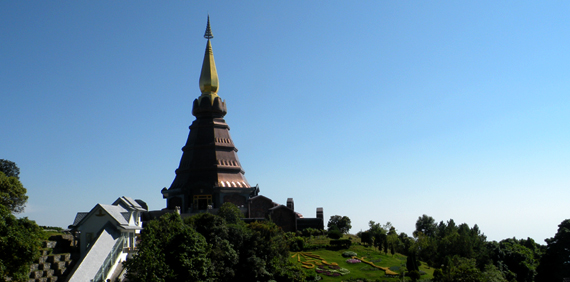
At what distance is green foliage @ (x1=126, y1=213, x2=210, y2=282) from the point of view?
23812 millimetres

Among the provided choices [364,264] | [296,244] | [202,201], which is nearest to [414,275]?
[364,264]

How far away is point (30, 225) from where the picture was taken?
23.2 metres

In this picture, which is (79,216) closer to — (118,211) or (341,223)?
(118,211)

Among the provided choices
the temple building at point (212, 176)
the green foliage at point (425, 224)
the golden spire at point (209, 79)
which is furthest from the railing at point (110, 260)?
the green foliage at point (425, 224)

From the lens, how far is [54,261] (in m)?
24.4

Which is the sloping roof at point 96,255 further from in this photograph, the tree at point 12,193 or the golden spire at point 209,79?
the golden spire at point 209,79

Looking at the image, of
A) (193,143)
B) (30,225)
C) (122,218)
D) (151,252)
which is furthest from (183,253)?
(193,143)

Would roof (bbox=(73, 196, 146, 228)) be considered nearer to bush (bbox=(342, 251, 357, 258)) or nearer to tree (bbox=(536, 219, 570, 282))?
bush (bbox=(342, 251, 357, 258))

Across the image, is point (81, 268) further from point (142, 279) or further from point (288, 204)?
point (288, 204)

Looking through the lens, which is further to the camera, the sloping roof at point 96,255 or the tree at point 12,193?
the tree at point 12,193

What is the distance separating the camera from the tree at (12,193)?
4343 centimetres

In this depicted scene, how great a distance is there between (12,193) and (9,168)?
41.4 feet

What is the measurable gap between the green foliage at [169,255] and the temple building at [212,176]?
74.2 ft

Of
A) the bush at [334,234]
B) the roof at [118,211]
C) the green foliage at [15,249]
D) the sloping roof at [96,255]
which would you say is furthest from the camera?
the bush at [334,234]
